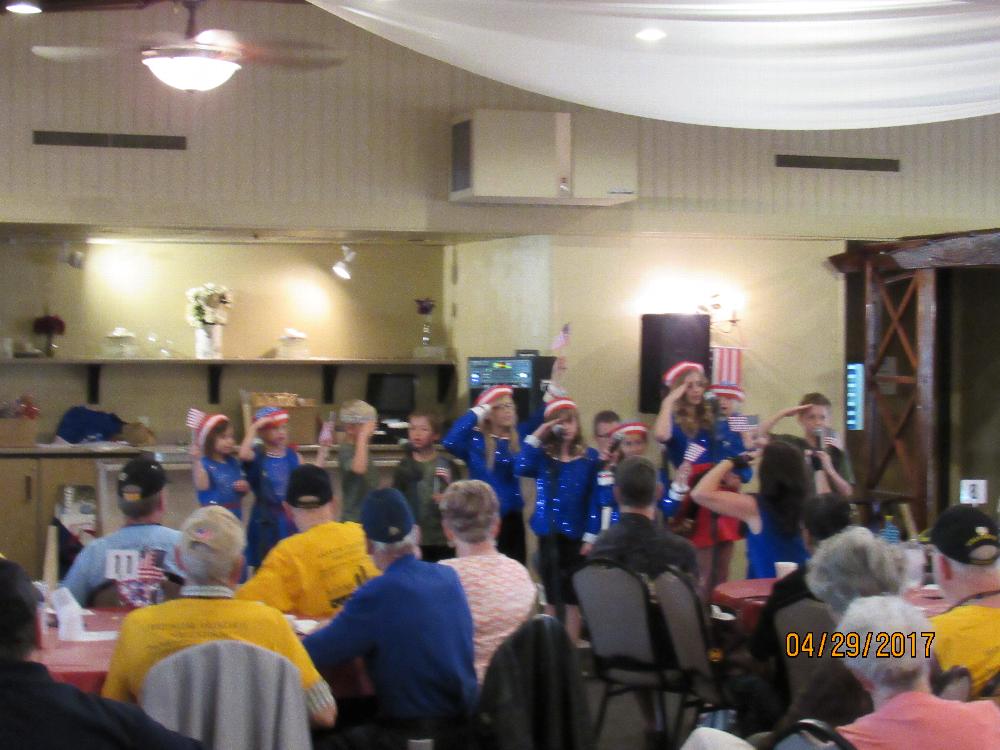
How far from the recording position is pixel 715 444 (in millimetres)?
7301

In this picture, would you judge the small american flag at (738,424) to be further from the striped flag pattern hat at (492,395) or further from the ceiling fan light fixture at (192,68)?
the ceiling fan light fixture at (192,68)

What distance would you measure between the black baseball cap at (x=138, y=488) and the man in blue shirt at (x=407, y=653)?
1.23m

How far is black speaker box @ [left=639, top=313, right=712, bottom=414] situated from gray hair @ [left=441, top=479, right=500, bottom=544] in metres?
4.52

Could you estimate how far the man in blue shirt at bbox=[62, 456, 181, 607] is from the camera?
429 centimetres

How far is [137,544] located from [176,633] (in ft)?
4.52

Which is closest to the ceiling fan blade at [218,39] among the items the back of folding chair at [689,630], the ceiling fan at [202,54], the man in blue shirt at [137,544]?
the ceiling fan at [202,54]

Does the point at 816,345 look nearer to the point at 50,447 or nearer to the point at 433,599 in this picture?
the point at 50,447

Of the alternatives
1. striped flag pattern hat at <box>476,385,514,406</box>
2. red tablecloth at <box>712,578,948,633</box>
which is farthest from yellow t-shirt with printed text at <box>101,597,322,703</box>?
striped flag pattern hat at <box>476,385,514,406</box>

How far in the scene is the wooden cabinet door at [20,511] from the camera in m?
8.63

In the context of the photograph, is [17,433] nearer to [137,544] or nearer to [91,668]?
[137,544]

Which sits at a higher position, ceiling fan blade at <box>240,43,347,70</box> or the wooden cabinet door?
ceiling fan blade at <box>240,43,347,70</box>

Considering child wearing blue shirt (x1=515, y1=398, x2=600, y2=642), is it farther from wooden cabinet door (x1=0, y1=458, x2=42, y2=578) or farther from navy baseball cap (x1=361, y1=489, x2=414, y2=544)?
wooden cabinet door (x1=0, y1=458, x2=42, y2=578)

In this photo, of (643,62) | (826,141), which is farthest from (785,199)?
(643,62)

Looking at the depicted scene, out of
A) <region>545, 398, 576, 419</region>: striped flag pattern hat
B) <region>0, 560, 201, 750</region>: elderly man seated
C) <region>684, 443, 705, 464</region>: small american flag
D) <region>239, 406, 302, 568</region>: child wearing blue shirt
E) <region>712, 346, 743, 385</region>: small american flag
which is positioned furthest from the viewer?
<region>712, 346, 743, 385</region>: small american flag
